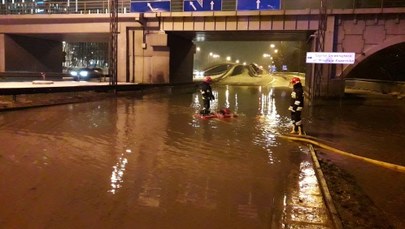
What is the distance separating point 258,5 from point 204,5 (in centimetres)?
447

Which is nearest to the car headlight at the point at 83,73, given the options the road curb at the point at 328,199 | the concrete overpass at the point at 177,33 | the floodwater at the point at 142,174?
the concrete overpass at the point at 177,33

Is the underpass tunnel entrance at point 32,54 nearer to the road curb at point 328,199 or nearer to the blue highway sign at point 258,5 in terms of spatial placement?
the blue highway sign at point 258,5

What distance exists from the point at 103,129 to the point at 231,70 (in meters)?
60.9

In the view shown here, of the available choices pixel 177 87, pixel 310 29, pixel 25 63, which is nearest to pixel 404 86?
pixel 310 29

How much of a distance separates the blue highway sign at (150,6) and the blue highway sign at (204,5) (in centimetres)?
205

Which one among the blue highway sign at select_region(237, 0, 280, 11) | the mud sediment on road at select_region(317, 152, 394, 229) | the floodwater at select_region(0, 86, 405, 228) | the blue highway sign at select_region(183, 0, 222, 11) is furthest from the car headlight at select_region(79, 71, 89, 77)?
the mud sediment on road at select_region(317, 152, 394, 229)

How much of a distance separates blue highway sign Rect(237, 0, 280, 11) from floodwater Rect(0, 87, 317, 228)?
1919cm

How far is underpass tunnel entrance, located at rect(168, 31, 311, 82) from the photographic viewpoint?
38.6 meters

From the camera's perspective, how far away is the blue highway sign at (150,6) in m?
35.1

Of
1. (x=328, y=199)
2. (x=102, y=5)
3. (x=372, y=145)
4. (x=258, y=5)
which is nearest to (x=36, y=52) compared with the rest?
(x=102, y=5)

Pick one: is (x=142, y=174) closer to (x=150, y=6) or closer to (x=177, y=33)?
(x=150, y=6)

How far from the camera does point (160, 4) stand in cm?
3528

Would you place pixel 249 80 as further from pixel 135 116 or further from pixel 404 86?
pixel 135 116

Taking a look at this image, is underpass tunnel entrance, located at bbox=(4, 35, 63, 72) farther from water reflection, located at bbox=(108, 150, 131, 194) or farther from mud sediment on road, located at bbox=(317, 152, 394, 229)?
mud sediment on road, located at bbox=(317, 152, 394, 229)
